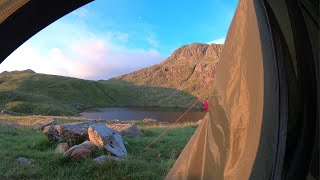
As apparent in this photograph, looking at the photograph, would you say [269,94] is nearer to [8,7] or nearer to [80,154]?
[8,7]

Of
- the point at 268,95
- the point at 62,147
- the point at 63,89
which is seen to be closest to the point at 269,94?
the point at 268,95

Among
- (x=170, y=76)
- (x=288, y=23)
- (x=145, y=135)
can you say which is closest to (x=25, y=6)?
(x=288, y=23)

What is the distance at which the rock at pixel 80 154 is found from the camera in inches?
281

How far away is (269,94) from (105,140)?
555cm

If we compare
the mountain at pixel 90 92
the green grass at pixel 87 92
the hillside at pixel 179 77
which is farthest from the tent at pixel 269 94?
the hillside at pixel 179 77

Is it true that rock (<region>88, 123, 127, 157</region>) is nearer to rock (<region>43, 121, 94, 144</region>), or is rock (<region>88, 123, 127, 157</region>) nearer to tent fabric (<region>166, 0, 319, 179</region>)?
rock (<region>43, 121, 94, 144</region>)

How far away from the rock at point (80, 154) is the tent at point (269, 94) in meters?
3.91

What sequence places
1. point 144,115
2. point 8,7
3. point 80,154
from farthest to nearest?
point 144,115
point 80,154
point 8,7

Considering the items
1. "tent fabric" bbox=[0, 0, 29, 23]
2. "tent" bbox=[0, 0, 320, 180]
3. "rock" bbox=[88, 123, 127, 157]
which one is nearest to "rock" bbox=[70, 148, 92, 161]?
"rock" bbox=[88, 123, 127, 157]

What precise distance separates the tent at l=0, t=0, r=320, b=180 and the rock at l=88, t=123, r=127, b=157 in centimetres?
448

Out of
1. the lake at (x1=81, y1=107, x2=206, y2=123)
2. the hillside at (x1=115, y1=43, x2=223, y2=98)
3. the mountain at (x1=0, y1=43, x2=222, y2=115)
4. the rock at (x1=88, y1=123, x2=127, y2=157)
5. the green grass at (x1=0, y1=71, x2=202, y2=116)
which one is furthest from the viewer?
the hillside at (x1=115, y1=43, x2=223, y2=98)

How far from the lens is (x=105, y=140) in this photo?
8219mm

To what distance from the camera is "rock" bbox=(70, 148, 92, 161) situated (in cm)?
714

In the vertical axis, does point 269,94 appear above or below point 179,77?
below
